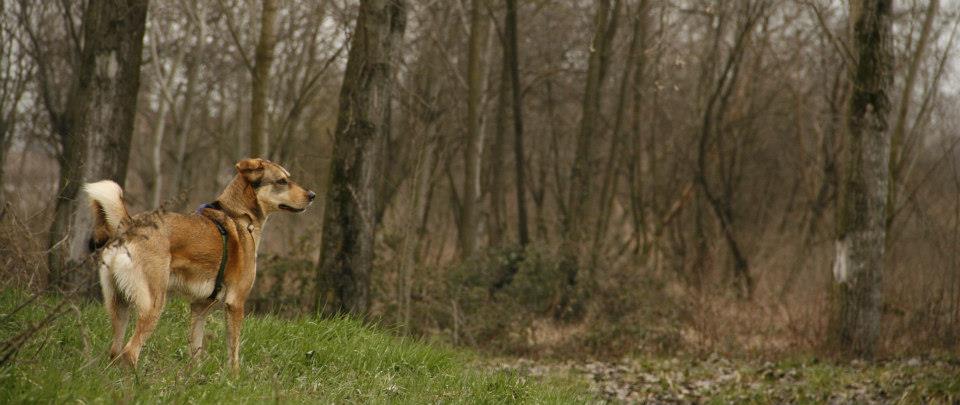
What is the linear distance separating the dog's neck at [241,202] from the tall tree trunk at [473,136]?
11.7 metres

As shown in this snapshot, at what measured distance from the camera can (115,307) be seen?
606 cm

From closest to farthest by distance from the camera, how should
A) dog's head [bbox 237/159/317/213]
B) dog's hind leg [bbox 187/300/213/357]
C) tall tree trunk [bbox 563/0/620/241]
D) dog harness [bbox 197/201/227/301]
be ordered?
dog harness [bbox 197/201/227/301]
dog's hind leg [bbox 187/300/213/357]
dog's head [bbox 237/159/317/213]
tall tree trunk [bbox 563/0/620/241]

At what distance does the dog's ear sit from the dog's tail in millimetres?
1262

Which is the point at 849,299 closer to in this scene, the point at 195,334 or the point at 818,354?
the point at 818,354

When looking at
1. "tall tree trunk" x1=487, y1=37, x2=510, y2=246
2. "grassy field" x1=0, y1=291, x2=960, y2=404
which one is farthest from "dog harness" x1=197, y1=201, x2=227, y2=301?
"tall tree trunk" x1=487, y1=37, x2=510, y2=246

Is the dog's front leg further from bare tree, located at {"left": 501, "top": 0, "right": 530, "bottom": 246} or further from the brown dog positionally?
bare tree, located at {"left": 501, "top": 0, "right": 530, "bottom": 246}

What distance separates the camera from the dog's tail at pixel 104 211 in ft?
19.1

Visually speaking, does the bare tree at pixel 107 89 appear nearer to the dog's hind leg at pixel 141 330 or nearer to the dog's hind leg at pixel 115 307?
the dog's hind leg at pixel 115 307

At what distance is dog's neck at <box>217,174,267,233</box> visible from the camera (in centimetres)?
701

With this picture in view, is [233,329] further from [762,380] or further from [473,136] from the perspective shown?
[473,136]

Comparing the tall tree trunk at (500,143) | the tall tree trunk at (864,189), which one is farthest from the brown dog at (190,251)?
the tall tree trunk at (500,143)

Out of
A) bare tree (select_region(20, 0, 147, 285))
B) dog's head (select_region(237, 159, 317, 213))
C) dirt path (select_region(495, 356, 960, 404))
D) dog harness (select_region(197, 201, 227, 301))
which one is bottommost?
dirt path (select_region(495, 356, 960, 404))

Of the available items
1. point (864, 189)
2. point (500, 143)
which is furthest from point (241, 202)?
Result: point (500, 143)

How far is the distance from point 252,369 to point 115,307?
1.16 m
